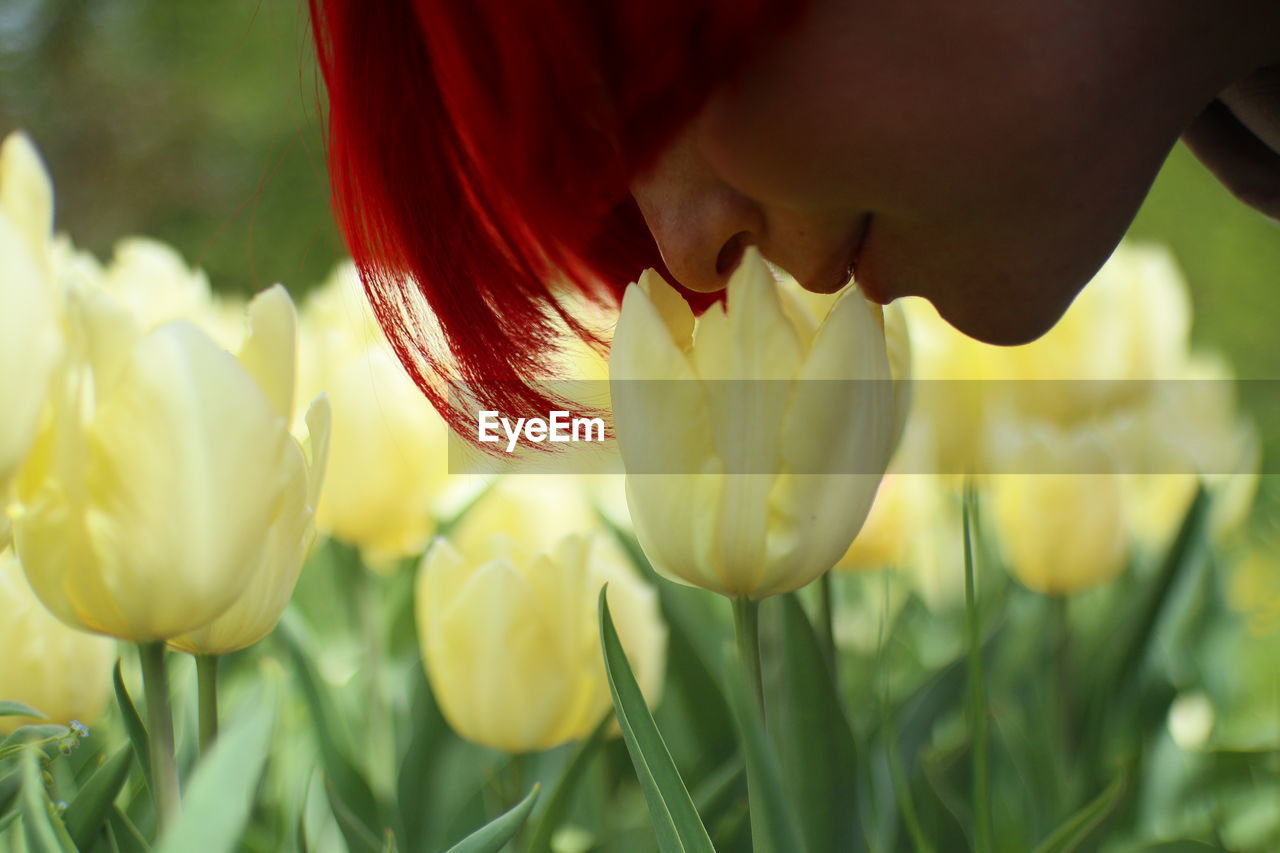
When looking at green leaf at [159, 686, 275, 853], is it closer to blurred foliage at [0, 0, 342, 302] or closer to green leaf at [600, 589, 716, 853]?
green leaf at [600, 589, 716, 853]

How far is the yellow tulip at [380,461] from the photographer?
0.62m

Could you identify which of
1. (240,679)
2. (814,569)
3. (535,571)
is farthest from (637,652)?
(240,679)

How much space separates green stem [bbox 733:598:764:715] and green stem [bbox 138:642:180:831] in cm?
14

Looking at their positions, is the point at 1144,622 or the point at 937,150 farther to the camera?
the point at 1144,622

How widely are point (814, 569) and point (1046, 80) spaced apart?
146 millimetres

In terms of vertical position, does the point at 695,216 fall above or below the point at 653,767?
above

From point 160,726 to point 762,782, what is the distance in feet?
0.46

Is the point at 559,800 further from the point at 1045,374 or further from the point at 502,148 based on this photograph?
the point at 1045,374

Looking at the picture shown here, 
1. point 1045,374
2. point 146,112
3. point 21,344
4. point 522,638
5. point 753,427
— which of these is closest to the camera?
point 21,344

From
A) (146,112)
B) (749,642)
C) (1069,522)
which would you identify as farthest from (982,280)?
(146,112)

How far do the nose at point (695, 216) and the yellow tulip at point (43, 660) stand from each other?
0.71 feet

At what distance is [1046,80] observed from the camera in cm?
Result: 34

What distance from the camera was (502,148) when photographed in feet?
1.28

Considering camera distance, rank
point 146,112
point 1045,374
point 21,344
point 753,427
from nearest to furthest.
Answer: point 21,344, point 753,427, point 1045,374, point 146,112
